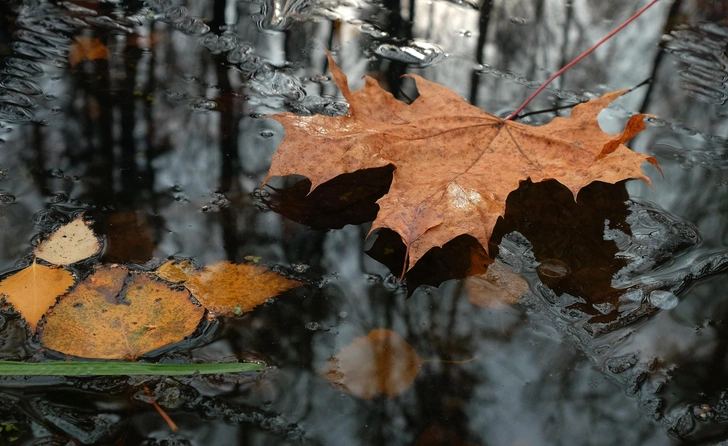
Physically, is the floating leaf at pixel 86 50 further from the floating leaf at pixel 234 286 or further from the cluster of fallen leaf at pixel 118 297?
the floating leaf at pixel 234 286

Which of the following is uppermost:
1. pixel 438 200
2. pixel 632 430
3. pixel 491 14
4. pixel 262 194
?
pixel 491 14

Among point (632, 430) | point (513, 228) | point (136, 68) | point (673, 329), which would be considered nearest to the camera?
point (632, 430)

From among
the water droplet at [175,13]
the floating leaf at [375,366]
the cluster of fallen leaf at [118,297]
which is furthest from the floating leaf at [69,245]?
the water droplet at [175,13]

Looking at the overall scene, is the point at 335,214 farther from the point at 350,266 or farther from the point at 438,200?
the point at 438,200

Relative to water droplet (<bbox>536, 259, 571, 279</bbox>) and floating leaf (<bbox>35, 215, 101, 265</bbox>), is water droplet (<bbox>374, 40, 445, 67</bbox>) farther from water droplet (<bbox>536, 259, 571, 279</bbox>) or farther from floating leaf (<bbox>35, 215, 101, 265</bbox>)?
floating leaf (<bbox>35, 215, 101, 265</bbox>)

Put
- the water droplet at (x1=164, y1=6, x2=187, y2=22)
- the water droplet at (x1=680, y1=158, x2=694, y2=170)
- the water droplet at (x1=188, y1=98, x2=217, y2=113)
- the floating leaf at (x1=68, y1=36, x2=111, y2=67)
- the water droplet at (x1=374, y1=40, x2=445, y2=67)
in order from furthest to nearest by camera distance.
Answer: the water droplet at (x1=164, y1=6, x2=187, y2=22) → the water droplet at (x1=374, y1=40, x2=445, y2=67) → the floating leaf at (x1=68, y1=36, x2=111, y2=67) → the water droplet at (x1=188, y1=98, x2=217, y2=113) → the water droplet at (x1=680, y1=158, x2=694, y2=170)

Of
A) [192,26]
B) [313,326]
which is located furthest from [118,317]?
[192,26]

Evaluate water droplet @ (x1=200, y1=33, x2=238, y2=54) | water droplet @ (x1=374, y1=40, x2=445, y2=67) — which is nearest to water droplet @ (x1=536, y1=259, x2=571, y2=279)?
water droplet @ (x1=374, y1=40, x2=445, y2=67)

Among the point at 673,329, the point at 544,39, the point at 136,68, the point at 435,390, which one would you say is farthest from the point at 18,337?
the point at 544,39
